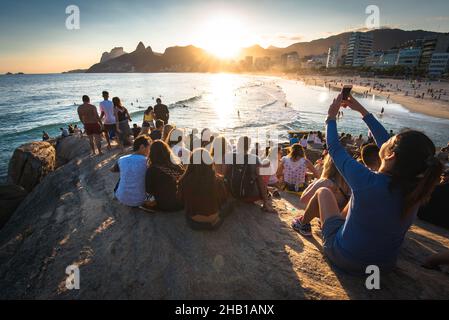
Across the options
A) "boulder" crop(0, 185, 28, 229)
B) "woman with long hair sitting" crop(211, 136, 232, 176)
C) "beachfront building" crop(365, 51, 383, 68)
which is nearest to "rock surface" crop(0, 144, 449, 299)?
"woman with long hair sitting" crop(211, 136, 232, 176)

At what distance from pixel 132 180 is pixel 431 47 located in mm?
159690

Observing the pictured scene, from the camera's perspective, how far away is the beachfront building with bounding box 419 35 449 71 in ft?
365

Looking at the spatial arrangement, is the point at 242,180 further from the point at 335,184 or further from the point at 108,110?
the point at 108,110

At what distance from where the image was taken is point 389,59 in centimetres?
13762

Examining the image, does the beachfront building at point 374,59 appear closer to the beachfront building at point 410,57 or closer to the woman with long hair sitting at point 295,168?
the beachfront building at point 410,57

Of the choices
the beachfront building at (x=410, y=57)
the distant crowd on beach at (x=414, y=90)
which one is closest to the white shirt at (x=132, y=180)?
the distant crowd on beach at (x=414, y=90)

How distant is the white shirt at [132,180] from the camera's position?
426 centimetres

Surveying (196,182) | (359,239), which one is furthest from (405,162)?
(196,182)

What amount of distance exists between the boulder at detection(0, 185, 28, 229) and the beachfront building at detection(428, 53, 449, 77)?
141 metres

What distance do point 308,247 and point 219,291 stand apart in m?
1.68

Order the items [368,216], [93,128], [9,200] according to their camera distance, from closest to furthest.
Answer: [368,216]
[9,200]
[93,128]

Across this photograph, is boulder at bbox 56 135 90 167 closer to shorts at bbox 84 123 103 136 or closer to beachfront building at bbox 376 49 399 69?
shorts at bbox 84 123 103 136

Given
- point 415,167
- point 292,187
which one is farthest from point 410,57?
point 415,167

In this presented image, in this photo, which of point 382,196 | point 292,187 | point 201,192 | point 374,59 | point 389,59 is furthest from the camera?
point 374,59
